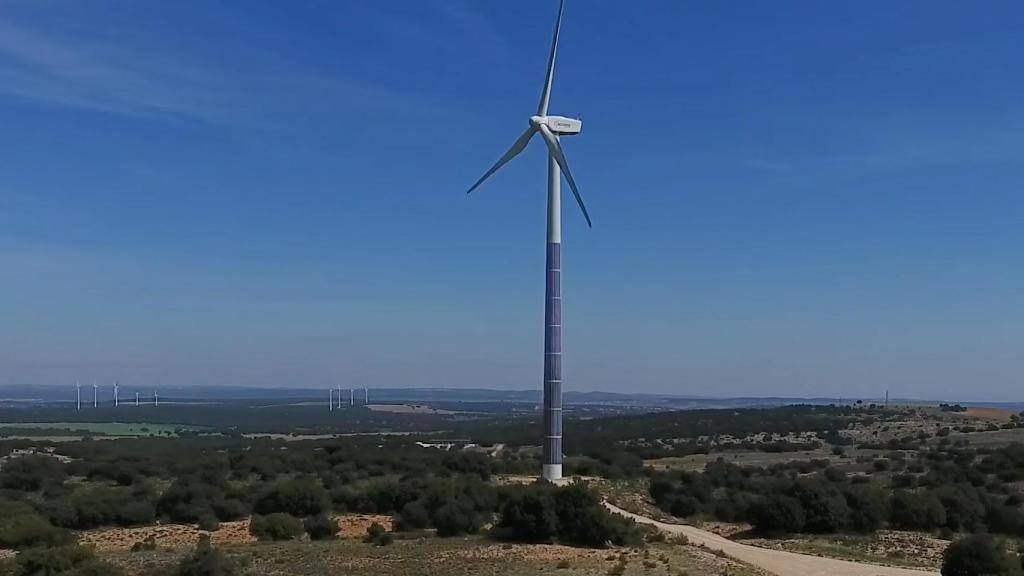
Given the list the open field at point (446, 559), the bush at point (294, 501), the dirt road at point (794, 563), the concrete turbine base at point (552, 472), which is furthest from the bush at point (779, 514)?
the bush at point (294, 501)

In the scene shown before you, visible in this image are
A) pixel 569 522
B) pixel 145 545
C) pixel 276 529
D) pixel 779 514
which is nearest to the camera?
pixel 145 545

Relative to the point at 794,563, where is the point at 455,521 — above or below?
above

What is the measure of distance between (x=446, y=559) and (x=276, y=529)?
29.4 feet

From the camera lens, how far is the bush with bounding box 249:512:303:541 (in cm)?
3641

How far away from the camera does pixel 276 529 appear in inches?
1437

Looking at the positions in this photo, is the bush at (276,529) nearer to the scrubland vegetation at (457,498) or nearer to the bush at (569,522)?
the scrubland vegetation at (457,498)

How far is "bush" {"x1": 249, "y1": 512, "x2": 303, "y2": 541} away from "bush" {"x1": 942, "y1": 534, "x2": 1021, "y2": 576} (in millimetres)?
22466

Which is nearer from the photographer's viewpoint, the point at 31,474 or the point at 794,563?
the point at 794,563

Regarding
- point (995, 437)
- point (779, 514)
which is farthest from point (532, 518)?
point (995, 437)

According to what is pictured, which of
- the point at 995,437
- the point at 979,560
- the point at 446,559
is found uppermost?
the point at 979,560

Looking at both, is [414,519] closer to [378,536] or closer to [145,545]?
[378,536]

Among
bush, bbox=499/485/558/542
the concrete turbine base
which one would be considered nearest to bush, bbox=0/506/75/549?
bush, bbox=499/485/558/542

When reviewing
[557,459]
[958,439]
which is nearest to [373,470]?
[557,459]

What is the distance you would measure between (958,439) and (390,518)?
63.0 m
